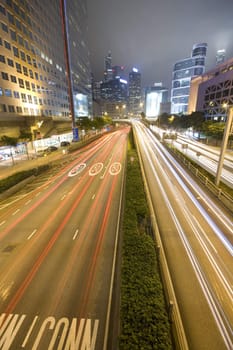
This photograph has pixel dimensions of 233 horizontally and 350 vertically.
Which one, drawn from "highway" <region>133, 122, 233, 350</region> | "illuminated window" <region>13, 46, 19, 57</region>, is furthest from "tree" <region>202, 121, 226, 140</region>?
"illuminated window" <region>13, 46, 19, 57</region>

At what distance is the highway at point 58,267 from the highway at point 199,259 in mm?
3850

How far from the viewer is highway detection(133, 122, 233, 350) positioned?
7.04 meters

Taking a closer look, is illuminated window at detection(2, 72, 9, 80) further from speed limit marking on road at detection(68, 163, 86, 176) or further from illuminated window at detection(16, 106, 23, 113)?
speed limit marking on road at detection(68, 163, 86, 176)

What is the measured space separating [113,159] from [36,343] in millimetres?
30889

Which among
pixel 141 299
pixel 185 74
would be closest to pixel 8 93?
pixel 141 299

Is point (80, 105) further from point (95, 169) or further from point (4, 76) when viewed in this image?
point (95, 169)

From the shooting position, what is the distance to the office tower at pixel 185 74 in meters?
168

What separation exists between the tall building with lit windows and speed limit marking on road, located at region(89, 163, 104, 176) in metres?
28.6

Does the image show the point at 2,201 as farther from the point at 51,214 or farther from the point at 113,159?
the point at 113,159

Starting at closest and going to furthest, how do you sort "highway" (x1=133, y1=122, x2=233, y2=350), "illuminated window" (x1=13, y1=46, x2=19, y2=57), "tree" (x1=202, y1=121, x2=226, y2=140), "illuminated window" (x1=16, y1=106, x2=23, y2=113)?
"highway" (x1=133, y1=122, x2=233, y2=350) < "illuminated window" (x1=13, y1=46, x2=19, y2=57) < "illuminated window" (x1=16, y1=106, x2=23, y2=113) < "tree" (x1=202, y1=121, x2=226, y2=140)

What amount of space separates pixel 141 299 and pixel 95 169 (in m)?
23.6

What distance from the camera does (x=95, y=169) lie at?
29047mm

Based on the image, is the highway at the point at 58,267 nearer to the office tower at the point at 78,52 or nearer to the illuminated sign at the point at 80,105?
the office tower at the point at 78,52

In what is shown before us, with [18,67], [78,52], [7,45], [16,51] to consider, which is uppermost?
[78,52]
